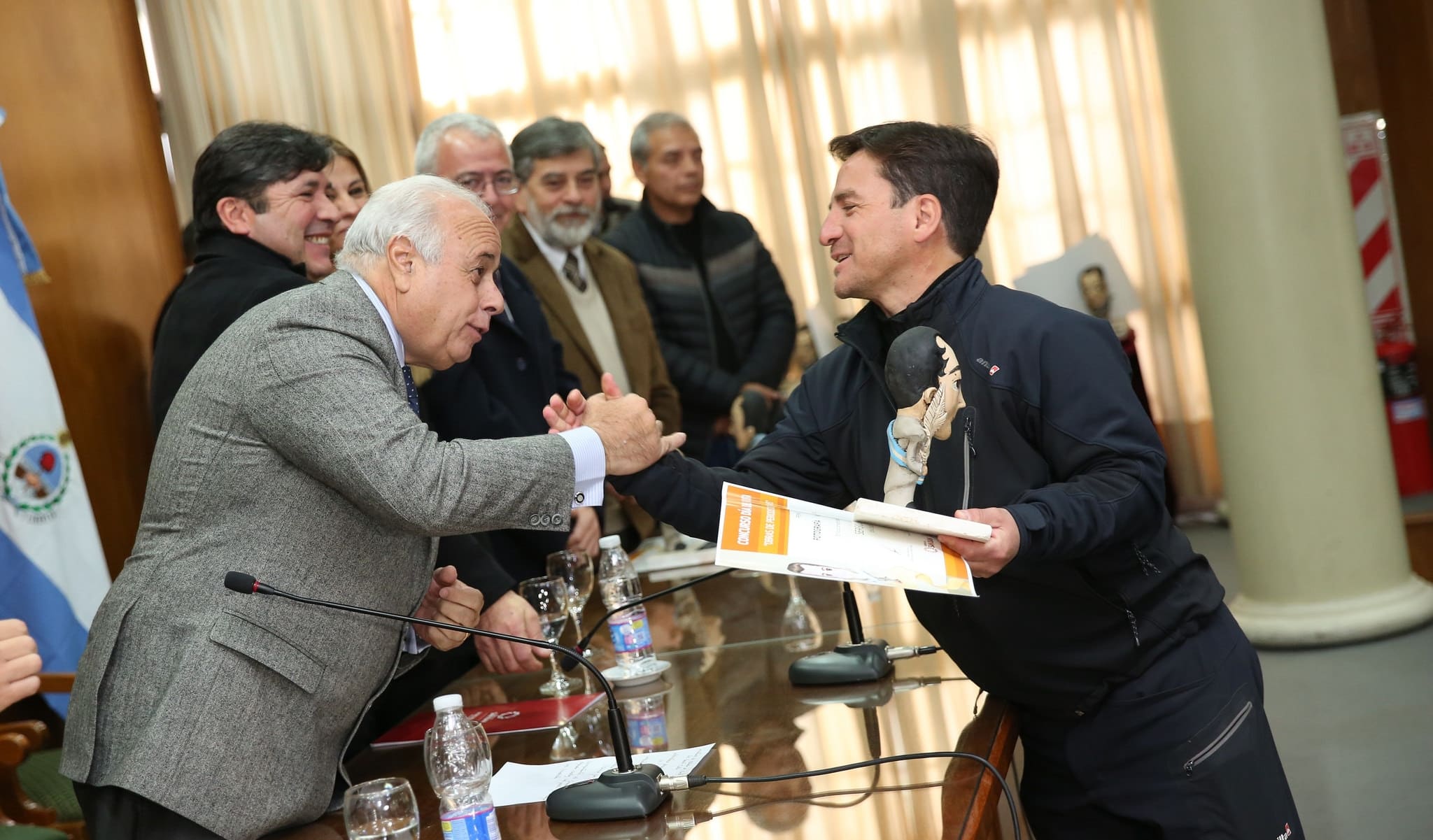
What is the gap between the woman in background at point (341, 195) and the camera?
2.90 meters

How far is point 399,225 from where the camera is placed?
5.96 ft

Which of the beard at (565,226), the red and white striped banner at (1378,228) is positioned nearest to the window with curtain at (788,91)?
the red and white striped banner at (1378,228)

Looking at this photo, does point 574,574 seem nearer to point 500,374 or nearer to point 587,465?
point 587,465

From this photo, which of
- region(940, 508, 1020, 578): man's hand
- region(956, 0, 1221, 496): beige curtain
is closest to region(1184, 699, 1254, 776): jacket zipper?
region(940, 508, 1020, 578): man's hand

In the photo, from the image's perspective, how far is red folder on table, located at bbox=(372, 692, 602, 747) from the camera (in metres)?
2.01

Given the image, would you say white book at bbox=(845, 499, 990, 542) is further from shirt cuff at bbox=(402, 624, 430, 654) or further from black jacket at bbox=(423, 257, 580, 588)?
black jacket at bbox=(423, 257, 580, 588)

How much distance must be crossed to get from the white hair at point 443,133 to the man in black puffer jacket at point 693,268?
3.36ft

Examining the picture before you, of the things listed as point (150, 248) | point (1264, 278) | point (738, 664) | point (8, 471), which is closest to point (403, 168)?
point (150, 248)

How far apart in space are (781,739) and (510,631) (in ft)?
2.00

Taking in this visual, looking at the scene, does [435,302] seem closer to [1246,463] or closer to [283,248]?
[283,248]

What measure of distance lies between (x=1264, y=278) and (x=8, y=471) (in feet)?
12.2

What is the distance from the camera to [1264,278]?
411 centimetres

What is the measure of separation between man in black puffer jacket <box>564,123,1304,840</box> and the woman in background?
4.31 feet

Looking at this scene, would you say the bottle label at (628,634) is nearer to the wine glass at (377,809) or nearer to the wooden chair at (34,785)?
the wine glass at (377,809)
